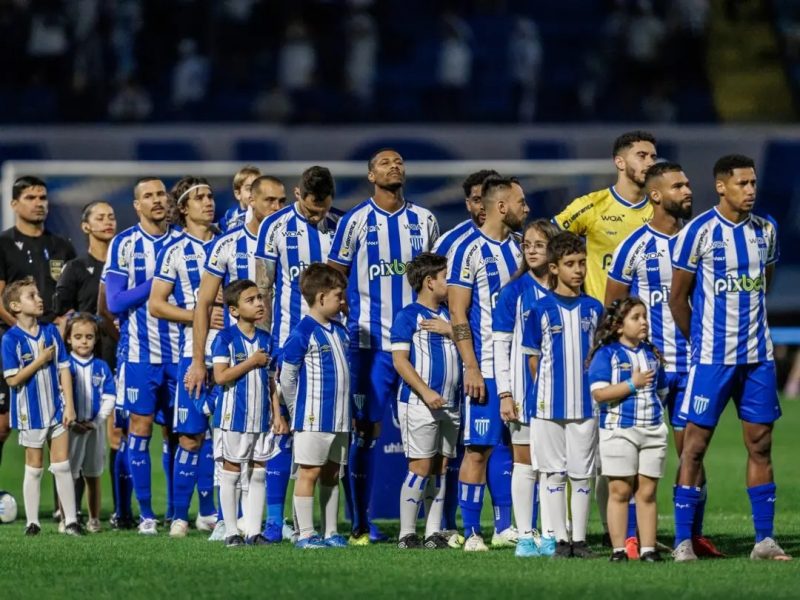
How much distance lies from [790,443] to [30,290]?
9135 millimetres

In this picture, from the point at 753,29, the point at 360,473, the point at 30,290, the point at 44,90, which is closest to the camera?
the point at 360,473

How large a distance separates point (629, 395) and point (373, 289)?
205cm

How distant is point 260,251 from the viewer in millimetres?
10258

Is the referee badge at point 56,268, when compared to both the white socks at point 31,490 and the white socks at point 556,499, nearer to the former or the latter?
the white socks at point 31,490

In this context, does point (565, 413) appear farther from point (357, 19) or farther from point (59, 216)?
point (357, 19)

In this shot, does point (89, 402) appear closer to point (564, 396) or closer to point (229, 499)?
point (229, 499)

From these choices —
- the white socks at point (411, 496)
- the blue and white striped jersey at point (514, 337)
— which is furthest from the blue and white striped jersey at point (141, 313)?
the blue and white striped jersey at point (514, 337)

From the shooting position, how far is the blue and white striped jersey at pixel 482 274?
966cm

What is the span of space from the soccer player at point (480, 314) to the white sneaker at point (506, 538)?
24 centimetres

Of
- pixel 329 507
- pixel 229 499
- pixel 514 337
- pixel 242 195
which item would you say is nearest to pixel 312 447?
pixel 329 507

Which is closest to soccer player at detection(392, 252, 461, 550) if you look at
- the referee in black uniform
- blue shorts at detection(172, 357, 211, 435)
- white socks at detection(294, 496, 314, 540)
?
white socks at detection(294, 496, 314, 540)

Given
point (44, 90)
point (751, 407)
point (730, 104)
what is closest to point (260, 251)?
point (751, 407)

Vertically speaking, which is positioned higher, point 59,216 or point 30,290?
point 59,216

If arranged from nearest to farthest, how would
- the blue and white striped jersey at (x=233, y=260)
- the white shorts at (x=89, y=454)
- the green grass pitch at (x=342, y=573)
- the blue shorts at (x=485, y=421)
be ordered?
the green grass pitch at (x=342, y=573) < the blue shorts at (x=485, y=421) < the blue and white striped jersey at (x=233, y=260) < the white shorts at (x=89, y=454)
